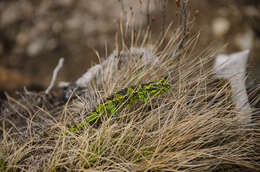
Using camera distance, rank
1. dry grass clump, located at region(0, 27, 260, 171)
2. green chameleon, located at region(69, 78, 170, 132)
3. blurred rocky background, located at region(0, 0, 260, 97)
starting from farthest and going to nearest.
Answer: blurred rocky background, located at region(0, 0, 260, 97) → green chameleon, located at region(69, 78, 170, 132) → dry grass clump, located at region(0, 27, 260, 171)

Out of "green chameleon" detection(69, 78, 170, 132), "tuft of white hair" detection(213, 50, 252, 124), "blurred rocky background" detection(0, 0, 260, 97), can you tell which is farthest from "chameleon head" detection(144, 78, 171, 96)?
"blurred rocky background" detection(0, 0, 260, 97)

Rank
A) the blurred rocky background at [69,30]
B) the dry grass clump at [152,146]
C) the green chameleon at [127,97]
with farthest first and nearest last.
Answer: the blurred rocky background at [69,30]
the green chameleon at [127,97]
the dry grass clump at [152,146]

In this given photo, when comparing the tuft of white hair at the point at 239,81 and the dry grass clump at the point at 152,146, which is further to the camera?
the tuft of white hair at the point at 239,81

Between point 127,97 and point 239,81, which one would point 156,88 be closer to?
point 127,97

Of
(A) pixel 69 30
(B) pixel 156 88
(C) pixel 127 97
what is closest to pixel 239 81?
(B) pixel 156 88

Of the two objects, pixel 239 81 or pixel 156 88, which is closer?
pixel 156 88

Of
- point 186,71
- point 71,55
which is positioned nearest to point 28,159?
point 186,71

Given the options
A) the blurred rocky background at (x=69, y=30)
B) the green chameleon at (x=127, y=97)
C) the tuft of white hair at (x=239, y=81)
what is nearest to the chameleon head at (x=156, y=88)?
the green chameleon at (x=127, y=97)

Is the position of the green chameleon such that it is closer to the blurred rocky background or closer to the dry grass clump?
the dry grass clump

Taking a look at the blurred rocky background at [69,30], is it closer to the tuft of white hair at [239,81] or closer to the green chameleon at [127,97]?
the tuft of white hair at [239,81]
